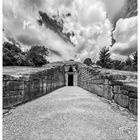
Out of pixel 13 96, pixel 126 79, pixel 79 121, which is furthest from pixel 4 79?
pixel 126 79

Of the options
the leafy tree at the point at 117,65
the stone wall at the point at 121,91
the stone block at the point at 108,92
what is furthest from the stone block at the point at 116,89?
the leafy tree at the point at 117,65

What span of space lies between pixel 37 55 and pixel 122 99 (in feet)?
95.9

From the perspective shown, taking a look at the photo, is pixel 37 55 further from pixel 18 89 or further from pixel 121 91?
pixel 121 91

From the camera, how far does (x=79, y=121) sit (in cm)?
235

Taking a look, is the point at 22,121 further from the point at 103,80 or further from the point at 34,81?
the point at 103,80

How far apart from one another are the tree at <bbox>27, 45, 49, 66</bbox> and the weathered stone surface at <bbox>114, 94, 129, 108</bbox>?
2542 cm

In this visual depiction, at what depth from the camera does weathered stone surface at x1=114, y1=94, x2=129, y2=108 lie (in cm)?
305

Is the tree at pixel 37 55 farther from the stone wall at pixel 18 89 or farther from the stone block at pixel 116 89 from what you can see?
the stone block at pixel 116 89

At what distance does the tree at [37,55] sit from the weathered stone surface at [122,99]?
2542 cm

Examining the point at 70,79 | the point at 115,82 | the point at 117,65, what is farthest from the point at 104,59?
the point at 115,82

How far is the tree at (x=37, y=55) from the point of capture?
27438 mm

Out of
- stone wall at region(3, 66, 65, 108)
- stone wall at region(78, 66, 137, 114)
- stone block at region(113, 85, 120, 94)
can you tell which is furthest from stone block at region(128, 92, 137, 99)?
stone wall at region(3, 66, 65, 108)

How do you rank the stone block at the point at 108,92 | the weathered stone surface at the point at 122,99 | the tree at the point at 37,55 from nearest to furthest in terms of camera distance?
the weathered stone surface at the point at 122,99
the stone block at the point at 108,92
the tree at the point at 37,55

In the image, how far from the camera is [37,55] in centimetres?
2878
